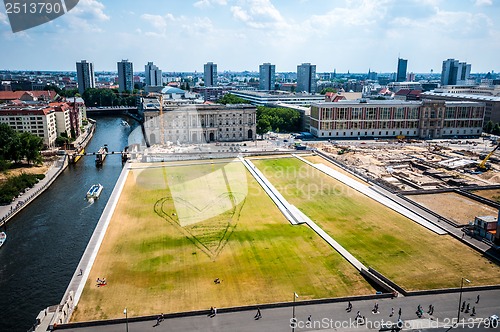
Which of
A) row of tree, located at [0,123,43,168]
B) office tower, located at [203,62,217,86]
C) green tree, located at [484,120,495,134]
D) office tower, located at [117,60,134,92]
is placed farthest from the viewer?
office tower, located at [203,62,217,86]

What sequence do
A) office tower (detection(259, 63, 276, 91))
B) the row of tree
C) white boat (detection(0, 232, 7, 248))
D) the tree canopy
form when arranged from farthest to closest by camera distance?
office tower (detection(259, 63, 276, 91)) < the tree canopy < the row of tree < white boat (detection(0, 232, 7, 248))

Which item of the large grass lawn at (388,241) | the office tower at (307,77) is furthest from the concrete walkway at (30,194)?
the office tower at (307,77)

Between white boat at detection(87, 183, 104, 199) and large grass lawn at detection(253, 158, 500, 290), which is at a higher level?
large grass lawn at detection(253, 158, 500, 290)

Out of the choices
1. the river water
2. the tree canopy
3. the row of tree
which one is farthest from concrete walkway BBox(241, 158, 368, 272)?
the tree canopy

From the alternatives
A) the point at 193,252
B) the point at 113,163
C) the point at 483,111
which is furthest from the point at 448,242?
the point at 483,111

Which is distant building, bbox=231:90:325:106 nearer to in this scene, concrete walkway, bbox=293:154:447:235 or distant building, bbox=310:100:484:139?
distant building, bbox=310:100:484:139

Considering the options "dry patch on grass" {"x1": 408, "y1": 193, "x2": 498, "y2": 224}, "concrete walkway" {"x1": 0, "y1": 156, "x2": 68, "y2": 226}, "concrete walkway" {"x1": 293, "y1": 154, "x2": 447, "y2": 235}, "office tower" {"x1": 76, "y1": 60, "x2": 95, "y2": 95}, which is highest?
"office tower" {"x1": 76, "y1": 60, "x2": 95, "y2": 95}

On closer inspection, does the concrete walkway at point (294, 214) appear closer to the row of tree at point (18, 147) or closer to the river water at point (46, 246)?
the river water at point (46, 246)

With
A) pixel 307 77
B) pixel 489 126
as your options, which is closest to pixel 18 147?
pixel 489 126
